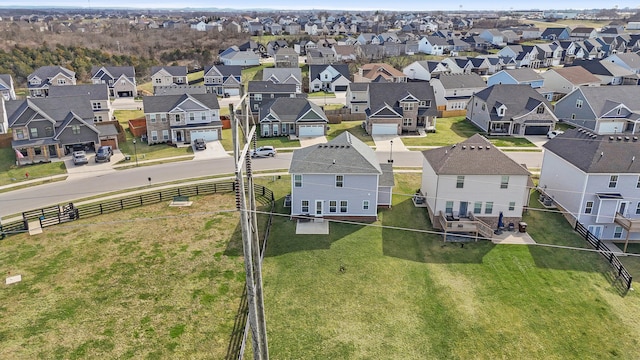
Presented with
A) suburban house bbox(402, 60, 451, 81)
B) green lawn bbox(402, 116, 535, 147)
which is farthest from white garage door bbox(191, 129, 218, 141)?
suburban house bbox(402, 60, 451, 81)

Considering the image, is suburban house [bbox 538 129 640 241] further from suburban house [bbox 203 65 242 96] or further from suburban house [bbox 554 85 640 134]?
suburban house [bbox 203 65 242 96]

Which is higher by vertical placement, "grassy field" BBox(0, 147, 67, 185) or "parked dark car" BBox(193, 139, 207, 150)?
"parked dark car" BBox(193, 139, 207, 150)

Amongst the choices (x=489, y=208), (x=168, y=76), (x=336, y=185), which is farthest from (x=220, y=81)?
(x=489, y=208)

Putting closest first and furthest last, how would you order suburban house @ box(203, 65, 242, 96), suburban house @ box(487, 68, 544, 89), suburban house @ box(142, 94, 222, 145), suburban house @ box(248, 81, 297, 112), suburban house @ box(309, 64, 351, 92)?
suburban house @ box(142, 94, 222, 145)
suburban house @ box(248, 81, 297, 112)
suburban house @ box(487, 68, 544, 89)
suburban house @ box(203, 65, 242, 96)
suburban house @ box(309, 64, 351, 92)

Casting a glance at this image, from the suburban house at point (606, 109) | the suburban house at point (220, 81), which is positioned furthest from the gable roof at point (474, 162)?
the suburban house at point (220, 81)

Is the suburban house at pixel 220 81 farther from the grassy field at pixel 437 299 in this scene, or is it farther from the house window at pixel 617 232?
the house window at pixel 617 232

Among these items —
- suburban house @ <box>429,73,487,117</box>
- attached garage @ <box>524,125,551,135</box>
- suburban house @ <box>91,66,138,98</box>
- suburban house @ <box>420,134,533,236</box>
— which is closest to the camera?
suburban house @ <box>420,134,533,236</box>

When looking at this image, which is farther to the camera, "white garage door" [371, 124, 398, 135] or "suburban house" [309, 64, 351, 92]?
"suburban house" [309, 64, 351, 92]

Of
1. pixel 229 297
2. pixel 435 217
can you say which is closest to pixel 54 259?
pixel 229 297
